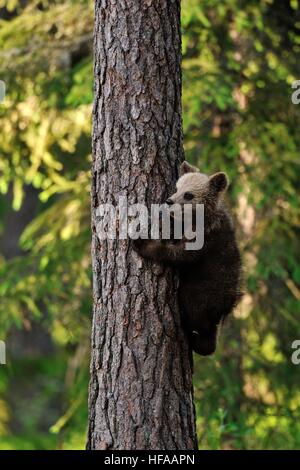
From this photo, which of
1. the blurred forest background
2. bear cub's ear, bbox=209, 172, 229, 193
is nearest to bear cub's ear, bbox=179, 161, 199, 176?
bear cub's ear, bbox=209, 172, 229, 193

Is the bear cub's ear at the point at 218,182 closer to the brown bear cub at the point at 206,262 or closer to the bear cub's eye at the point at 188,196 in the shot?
the brown bear cub at the point at 206,262

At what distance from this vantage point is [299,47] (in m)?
7.85

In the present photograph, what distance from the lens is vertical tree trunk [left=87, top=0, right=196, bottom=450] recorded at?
420cm

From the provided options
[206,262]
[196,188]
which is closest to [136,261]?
[206,262]

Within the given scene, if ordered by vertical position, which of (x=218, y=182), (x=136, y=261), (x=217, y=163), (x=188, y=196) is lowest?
(x=136, y=261)

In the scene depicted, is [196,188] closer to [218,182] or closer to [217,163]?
[218,182]

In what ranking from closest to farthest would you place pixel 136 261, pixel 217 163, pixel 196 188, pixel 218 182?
1. pixel 136 261
2. pixel 196 188
3. pixel 218 182
4. pixel 217 163

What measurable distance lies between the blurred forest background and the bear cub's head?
2467 mm

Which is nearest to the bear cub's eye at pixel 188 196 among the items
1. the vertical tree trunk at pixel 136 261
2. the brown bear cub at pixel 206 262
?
the brown bear cub at pixel 206 262

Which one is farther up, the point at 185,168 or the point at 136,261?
the point at 185,168

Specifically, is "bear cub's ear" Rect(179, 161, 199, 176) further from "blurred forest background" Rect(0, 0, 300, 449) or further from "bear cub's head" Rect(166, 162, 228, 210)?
"blurred forest background" Rect(0, 0, 300, 449)

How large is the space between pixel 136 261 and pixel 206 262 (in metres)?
0.42

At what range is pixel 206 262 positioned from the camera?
14.5 ft
